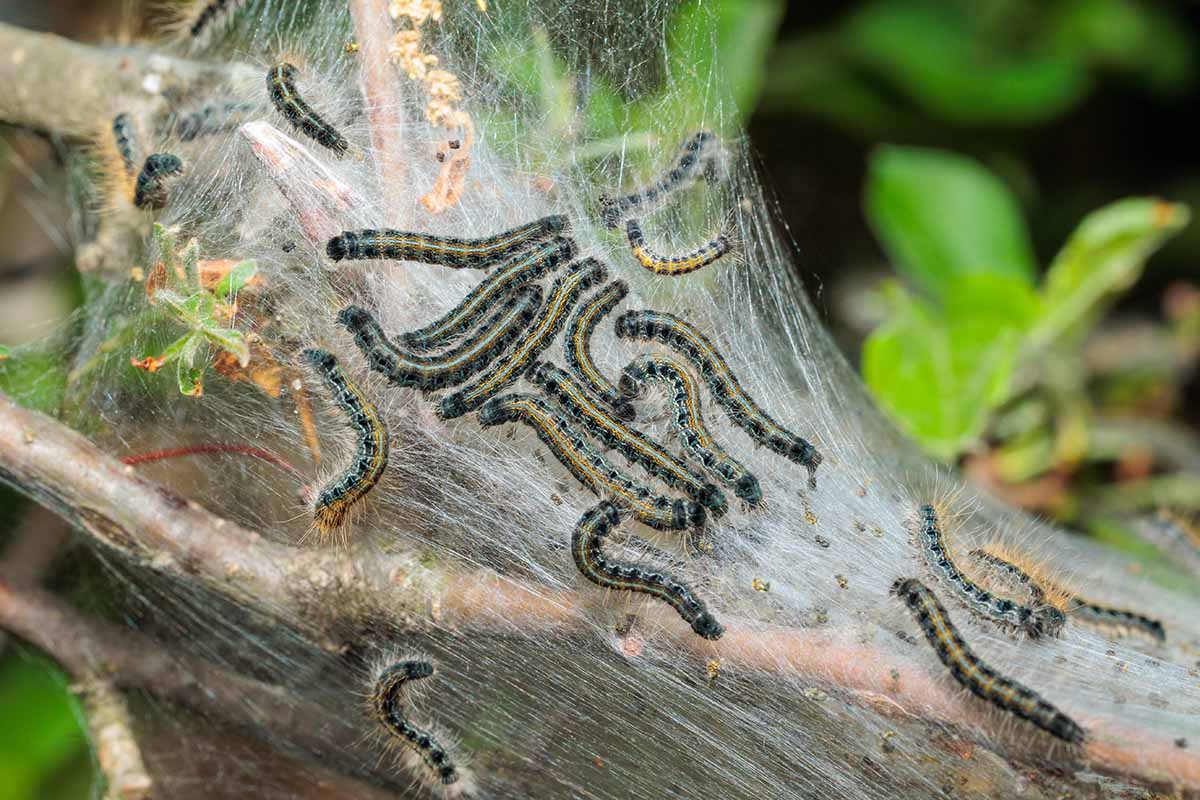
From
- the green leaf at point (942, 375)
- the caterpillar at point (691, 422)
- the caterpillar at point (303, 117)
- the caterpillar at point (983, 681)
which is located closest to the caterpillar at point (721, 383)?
the caterpillar at point (691, 422)

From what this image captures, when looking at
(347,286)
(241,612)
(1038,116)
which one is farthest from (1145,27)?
(241,612)

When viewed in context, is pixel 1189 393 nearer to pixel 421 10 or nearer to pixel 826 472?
pixel 826 472

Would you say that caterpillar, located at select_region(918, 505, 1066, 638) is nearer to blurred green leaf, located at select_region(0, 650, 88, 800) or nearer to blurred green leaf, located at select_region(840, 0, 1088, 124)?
blurred green leaf, located at select_region(840, 0, 1088, 124)

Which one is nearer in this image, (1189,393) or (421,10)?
(421,10)

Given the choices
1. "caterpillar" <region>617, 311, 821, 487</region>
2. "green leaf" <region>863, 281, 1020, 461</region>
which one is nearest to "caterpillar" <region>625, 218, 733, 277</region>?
"caterpillar" <region>617, 311, 821, 487</region>

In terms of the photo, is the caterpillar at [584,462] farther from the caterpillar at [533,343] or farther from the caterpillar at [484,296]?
the caterpillar at [484,296]

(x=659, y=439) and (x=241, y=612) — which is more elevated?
(x=659, y=439)
